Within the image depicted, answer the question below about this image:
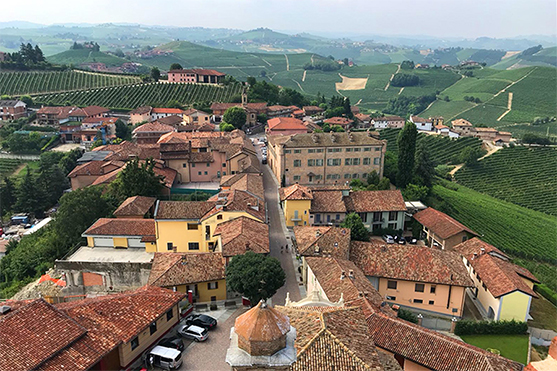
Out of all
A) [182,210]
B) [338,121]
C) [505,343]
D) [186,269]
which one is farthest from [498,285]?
[338,121]

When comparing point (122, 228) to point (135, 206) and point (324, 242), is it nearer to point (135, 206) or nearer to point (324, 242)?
point (135, 206)

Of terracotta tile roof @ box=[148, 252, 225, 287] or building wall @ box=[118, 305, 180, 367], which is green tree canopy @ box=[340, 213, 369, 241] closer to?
terracotta tile roof @ box=[148, 252, 225, 287]

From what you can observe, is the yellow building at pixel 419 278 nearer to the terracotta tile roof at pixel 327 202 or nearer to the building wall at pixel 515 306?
the building wall at pixel 515 306

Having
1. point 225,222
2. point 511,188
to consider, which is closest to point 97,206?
point 225,222

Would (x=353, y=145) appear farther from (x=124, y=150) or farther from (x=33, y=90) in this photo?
(x=33, y=90)

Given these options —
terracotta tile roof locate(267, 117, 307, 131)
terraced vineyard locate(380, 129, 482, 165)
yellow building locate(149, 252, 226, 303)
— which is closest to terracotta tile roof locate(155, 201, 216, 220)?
yellow building locate(149, 252, 226, 303)

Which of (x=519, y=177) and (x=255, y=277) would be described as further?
(x=519, y=177)
